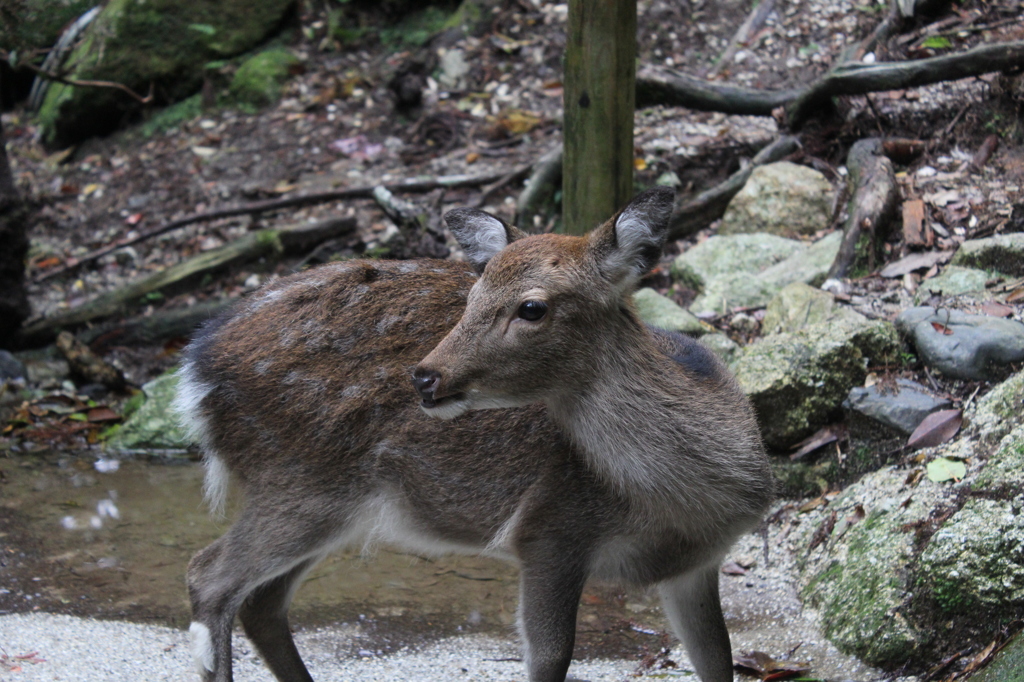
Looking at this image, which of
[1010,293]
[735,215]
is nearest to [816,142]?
[735,215]

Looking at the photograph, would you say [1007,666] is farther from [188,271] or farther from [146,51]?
[146,51]

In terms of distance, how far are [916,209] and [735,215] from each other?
145 cm

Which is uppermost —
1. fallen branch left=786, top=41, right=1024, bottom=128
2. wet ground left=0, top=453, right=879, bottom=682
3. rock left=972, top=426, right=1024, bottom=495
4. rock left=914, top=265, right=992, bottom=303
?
fallen branch left=786, top=41, right=1024, bottom=128

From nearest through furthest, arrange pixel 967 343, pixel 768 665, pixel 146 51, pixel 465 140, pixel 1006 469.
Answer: pixel 1006 469
pixel 768 665
pixel 967 343
pixel 465 140
pixel 146 51

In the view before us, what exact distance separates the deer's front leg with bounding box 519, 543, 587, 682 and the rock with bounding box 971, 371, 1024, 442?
2169mm

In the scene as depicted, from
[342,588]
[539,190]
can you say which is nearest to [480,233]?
[342,588]

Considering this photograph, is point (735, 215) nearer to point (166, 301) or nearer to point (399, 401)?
point (399, 401)

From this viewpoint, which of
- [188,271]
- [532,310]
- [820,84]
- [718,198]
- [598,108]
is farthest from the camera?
[188,271]

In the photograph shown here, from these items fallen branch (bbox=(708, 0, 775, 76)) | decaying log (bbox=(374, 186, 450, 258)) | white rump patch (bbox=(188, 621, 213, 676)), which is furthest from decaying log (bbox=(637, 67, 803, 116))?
white rump patch (bbox=(188, 621, 213, 676))

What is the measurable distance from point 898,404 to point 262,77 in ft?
29.5

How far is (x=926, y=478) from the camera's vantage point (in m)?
4.55

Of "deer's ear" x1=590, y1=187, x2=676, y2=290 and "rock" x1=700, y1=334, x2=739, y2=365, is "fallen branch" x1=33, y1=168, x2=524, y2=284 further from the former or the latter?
"deer's ear" x1=590, y1=187, x2=676, y2=290

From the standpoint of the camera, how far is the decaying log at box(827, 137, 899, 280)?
21.0 feet

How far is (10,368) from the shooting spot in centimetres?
768
